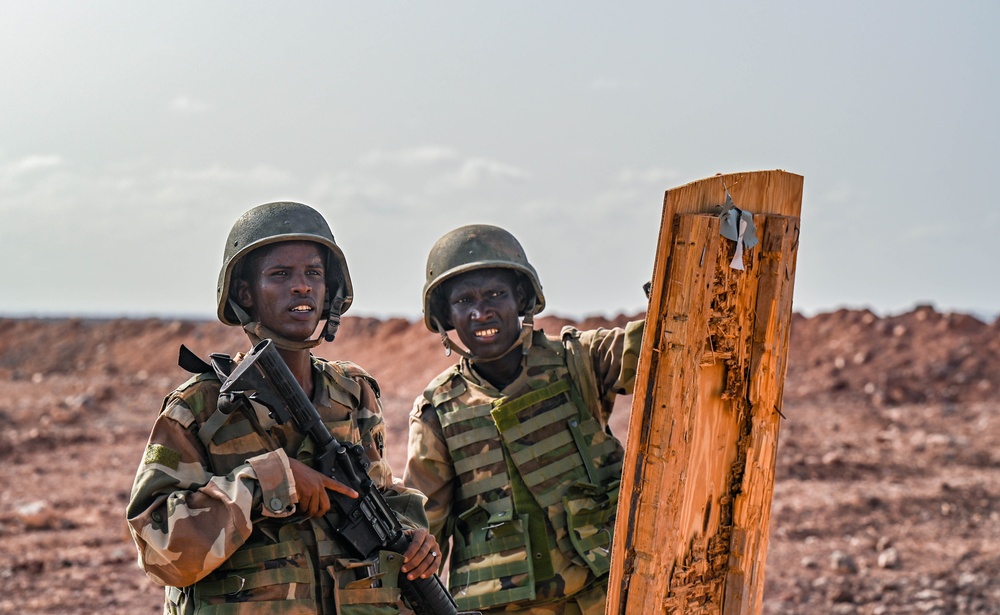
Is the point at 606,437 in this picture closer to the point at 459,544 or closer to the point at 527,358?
the point at 527,358

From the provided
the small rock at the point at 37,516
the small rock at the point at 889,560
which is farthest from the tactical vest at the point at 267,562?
the small rock at the point at 37,516

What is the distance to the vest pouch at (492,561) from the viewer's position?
175 inches

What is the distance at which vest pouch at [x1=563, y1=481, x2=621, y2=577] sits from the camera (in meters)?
4.43

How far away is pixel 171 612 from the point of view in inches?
137

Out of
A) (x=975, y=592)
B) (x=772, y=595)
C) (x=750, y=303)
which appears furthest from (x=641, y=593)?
(x=975, y=592)

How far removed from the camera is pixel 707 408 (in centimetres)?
359

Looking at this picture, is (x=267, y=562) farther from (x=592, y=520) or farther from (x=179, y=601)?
(x=592, y=520)

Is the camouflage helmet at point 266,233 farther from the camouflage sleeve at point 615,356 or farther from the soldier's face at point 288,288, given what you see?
the camouflage sleeve at point 615,356

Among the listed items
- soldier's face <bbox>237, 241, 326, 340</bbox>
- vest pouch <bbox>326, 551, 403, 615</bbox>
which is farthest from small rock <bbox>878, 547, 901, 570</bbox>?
soldier's face <bbox>237, 241, 326, 340</bbox>

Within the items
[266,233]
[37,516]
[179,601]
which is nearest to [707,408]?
[266,233]

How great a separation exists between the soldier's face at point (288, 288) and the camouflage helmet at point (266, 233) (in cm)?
4

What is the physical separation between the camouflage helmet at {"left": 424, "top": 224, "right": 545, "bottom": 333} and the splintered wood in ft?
4.73

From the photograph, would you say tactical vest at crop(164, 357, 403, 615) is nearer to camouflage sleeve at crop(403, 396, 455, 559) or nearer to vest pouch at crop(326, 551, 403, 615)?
vest pouch at crop(326, 551, 403, 615)

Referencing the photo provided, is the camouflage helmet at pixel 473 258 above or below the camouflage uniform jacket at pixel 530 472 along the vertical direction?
above
